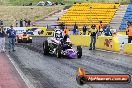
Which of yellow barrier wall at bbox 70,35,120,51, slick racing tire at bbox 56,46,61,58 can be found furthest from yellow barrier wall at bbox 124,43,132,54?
slick racing tire at bbox 56,46,61,58

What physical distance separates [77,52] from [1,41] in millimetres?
7891

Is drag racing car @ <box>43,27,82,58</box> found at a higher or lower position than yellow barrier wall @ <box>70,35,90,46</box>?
higher

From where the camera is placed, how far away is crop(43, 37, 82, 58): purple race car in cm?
2195

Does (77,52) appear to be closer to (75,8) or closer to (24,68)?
(24,68)

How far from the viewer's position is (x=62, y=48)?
2205cm

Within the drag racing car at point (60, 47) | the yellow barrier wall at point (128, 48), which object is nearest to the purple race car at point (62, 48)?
the drag racing car at point (60, 47)

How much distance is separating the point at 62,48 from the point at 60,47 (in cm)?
36

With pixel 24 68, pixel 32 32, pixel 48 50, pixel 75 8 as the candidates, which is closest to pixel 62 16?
pixel 75 8

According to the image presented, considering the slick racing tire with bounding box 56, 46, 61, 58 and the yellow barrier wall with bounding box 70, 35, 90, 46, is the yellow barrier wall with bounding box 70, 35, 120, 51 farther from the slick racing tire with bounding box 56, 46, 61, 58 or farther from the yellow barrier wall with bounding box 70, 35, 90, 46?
the slick racing tire with bounding box 56, 46, 61, 58

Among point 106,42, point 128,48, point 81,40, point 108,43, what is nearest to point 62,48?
point 128,48

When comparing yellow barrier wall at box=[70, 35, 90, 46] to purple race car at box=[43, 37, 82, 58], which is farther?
yellow barrier wall at box=[70, 35, 90, 46]

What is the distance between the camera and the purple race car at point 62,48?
72.0 ft

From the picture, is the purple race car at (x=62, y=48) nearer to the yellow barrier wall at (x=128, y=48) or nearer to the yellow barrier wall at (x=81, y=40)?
the yellow barrier wall at (x=128, y=48)

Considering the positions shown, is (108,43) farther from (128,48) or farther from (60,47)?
(60,47)
